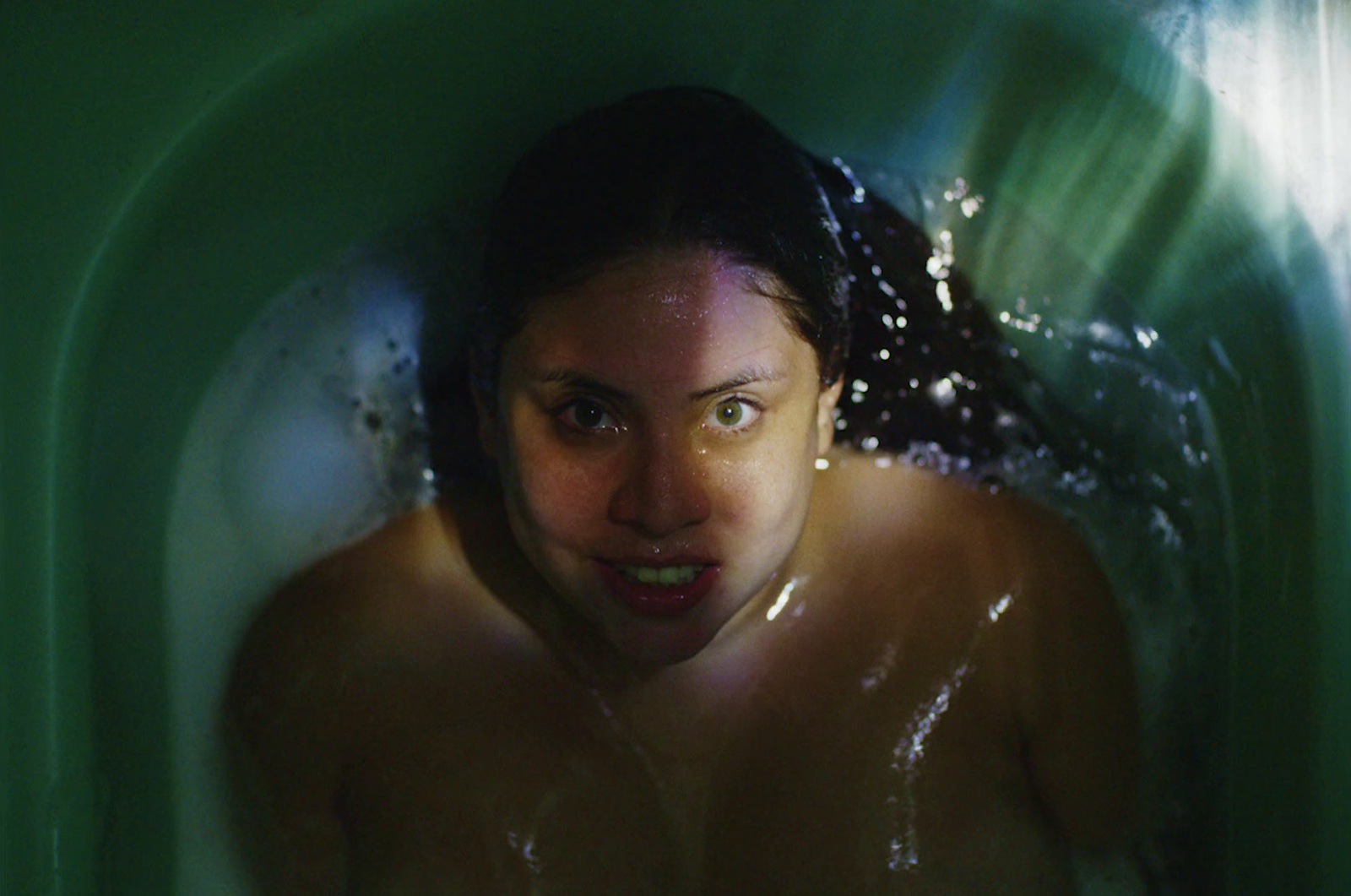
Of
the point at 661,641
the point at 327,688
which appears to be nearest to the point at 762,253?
the point at 661,641

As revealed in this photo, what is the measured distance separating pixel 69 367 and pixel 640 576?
18.9 inches

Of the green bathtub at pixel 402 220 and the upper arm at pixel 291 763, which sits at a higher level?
the green bathtub at pixel 402 220

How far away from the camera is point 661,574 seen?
95cm

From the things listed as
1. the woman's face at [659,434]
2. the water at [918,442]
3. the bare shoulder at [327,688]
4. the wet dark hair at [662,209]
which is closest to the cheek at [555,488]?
the woman's face at [659,434]

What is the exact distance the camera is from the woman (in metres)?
0.94

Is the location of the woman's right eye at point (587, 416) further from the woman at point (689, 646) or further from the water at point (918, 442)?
the water at point (918, 442)

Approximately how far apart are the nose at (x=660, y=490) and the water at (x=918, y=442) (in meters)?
0.35

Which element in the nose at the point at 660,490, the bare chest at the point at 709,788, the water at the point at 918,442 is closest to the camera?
the nose at the point at 660,490

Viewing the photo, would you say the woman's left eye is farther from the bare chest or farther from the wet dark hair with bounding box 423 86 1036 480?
the bare chest

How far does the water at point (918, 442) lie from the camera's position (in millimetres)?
1187

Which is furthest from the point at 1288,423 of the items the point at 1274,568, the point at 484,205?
the point at 484,205

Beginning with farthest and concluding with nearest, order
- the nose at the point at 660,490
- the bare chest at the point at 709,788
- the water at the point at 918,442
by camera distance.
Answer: the water at the point at 918,442 → the bare chest at the point at 709,788 → the nose at the point at 660,490

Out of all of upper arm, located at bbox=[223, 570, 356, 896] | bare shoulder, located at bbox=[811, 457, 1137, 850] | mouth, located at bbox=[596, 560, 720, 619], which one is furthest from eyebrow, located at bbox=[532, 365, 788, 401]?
upper arm, located at bbox=[223, 570, 356, 896]

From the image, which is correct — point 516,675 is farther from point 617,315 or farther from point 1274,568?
point 1274,568
